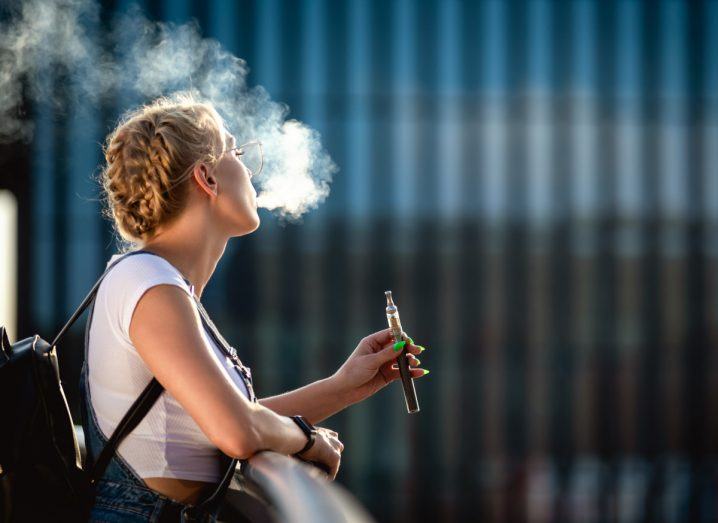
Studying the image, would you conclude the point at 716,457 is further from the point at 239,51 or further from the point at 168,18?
the point at 168,18

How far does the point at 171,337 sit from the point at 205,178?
0.31 metres

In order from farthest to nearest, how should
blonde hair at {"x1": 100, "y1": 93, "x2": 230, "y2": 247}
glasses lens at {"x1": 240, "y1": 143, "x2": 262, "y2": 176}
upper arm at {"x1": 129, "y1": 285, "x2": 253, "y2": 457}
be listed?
glasses lens at {"x1": 240, "y1": 143, "x2": 262, "y2": 176}
blonde hair at {"x1": 100, "y1": 93, "x2": 230, "y2": 247}
upper arm at {"x1": 129, "y1": 285, "x2": 253, "y2": 457}

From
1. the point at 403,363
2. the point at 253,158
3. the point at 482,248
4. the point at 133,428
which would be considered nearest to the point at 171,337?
the point at 133,428

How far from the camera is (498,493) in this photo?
647 centimetres

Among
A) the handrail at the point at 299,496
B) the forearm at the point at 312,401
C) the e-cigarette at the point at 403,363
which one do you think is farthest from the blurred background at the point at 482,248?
the handrail at the point at 299,496

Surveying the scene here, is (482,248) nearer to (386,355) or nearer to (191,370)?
(386,355)

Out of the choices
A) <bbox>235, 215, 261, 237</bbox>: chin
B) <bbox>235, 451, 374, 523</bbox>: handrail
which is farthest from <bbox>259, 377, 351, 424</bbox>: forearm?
<bbox>235, 451, 374, 523</bbox>: handrail

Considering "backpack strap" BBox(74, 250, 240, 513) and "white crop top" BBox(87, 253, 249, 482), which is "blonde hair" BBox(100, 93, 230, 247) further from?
"backpack strap" BBox(74, 250, 240, 513)

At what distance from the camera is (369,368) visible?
1436 mm

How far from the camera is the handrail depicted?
0.77 metres

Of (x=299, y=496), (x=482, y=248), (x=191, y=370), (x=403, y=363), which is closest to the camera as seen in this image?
(x=299, y=496)

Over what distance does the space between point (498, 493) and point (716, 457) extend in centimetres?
162

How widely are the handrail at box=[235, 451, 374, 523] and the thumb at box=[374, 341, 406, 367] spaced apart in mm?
451

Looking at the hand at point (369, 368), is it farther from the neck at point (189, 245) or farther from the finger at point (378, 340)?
the neck at point (189, 245)
